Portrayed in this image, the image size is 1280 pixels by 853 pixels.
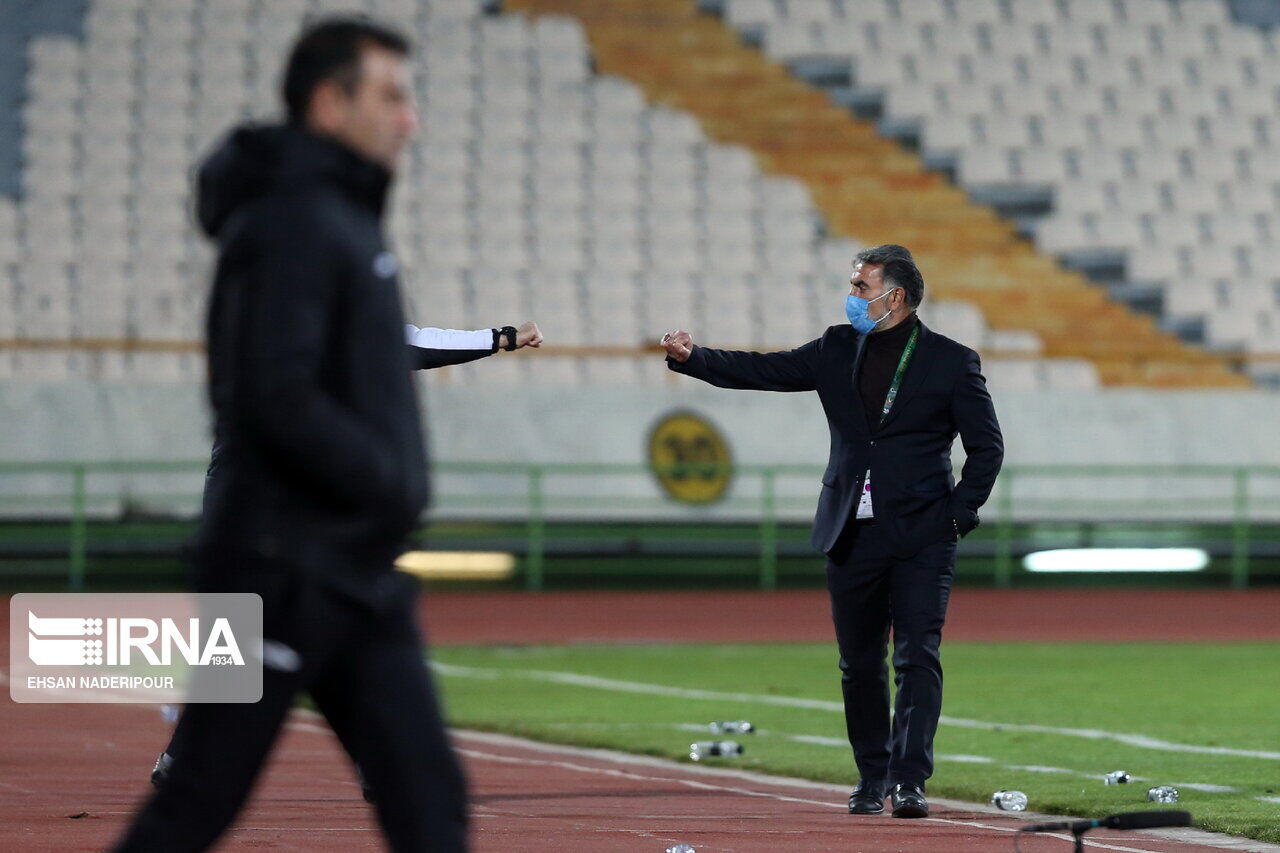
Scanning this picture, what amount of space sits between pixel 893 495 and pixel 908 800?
3.67 ft

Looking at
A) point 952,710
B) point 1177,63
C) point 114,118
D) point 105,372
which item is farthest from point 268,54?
point 952,710

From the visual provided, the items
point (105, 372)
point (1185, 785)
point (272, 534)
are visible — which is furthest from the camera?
point (105, 372)

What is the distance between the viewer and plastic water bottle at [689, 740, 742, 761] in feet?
34.6

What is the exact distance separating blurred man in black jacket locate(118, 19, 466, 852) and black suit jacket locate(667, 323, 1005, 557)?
4593mm

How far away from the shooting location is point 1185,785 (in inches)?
363

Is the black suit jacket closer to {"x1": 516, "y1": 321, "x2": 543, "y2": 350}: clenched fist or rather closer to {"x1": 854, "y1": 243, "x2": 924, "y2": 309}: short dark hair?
{"x1": 854, "y1": 243, "x2": 924, "y2": 309}: short dark hair

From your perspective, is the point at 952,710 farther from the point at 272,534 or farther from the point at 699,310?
the point at 699,310

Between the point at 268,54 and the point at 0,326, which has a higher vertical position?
the point at 268,54

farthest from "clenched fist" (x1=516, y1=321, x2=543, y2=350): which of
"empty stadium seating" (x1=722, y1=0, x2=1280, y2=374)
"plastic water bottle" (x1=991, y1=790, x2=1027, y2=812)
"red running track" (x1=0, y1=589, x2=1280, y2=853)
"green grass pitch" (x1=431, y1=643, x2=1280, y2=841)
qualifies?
"empty stadium seating" (x1=722, y1=0, x2=1280, y2=374)

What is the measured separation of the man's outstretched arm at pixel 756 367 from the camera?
8445mm

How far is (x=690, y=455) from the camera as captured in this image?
2555 cm

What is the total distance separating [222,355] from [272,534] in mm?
323

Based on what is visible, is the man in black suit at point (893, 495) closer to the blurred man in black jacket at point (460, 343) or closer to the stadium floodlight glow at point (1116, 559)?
the blurred man in black jacket at point (460, 343)

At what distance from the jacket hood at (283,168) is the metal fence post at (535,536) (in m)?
20.7
